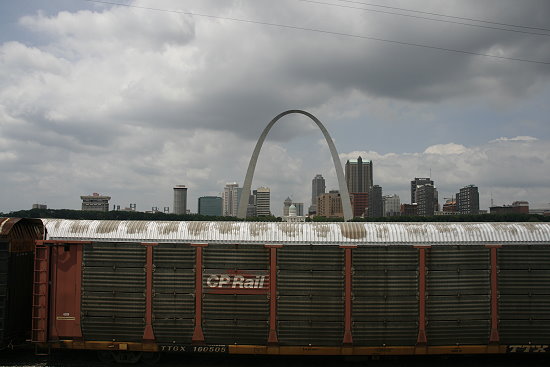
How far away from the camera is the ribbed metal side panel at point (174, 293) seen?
39.4 ft

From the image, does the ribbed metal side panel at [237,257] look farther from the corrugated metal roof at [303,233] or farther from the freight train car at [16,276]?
the freight train car at [16,276]

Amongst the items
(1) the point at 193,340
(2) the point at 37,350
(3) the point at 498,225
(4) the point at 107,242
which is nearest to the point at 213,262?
(1) the point at 193,340

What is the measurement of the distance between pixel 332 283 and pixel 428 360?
14.1 ft

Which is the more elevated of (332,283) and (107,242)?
(107,242)

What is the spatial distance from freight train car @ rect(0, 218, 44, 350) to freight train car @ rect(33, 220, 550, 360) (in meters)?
0.68

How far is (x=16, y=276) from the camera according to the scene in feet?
39.9

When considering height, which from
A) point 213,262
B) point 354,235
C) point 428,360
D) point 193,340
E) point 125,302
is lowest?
point 428,360

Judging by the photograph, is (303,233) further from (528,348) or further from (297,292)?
(528,348)

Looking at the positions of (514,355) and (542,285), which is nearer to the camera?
(542,285)

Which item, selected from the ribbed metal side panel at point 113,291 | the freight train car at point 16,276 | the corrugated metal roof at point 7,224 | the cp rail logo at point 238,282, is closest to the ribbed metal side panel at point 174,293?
the ribbed metal side panel at point 113,291

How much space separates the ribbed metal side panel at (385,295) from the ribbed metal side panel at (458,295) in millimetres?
547

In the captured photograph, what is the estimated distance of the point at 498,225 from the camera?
12719 mm

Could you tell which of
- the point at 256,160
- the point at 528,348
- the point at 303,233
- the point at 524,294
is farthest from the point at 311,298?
the point at 256,160

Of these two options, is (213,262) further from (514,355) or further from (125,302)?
(514,355)
